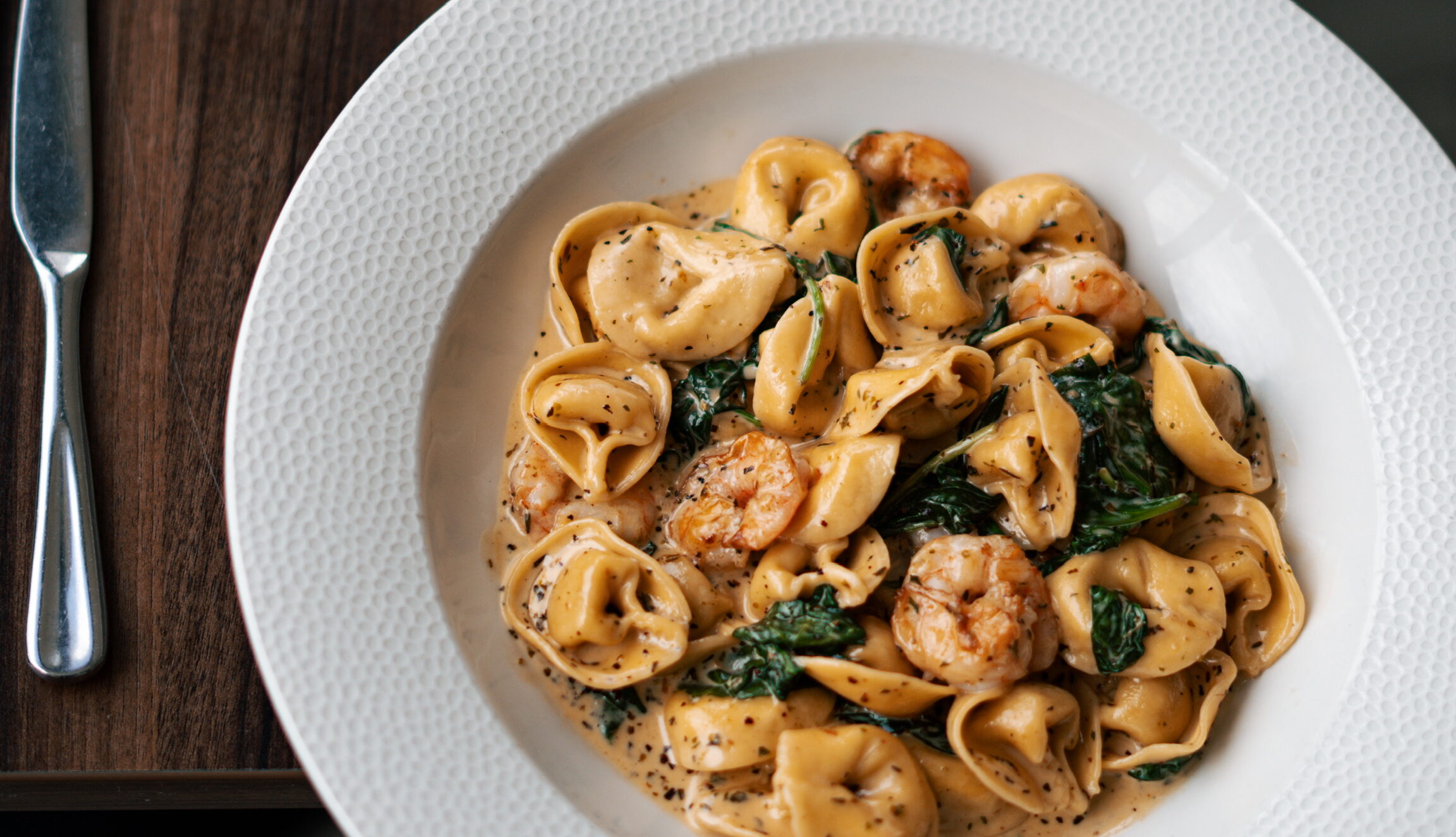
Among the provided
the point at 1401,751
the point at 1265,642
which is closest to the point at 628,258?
the point at 1265,642

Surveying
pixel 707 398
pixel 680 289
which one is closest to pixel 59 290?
pixel 680 289

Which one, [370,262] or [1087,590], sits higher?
[370,262]

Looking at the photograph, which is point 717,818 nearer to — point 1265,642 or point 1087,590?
point 1087,590

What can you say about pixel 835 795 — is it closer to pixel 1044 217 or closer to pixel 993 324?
pixel 993 324

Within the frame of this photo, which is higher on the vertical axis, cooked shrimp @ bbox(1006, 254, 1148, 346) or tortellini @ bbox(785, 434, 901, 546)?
cooked shrimp @ bbox(1006, 254, 1148, 346)

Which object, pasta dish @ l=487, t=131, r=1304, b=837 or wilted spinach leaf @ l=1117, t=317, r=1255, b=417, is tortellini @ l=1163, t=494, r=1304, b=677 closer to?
pasta dish @ l=487, t=131, r=1304, b=837

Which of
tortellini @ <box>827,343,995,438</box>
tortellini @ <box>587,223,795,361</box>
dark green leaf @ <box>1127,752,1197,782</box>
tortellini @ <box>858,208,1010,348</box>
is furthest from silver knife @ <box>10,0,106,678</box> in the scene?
dark green leaf @ <box>1127,752,1197,782</box>
